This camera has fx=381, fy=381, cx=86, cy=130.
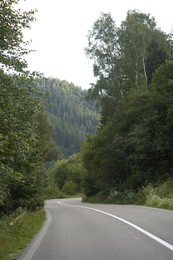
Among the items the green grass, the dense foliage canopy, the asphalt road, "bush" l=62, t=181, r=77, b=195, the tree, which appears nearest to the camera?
the asphalt road

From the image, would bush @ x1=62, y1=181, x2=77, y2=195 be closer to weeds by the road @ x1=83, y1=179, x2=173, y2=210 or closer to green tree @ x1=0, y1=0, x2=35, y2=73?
weeds by the road @ x1=83, y1=179, x2=173, y2=210

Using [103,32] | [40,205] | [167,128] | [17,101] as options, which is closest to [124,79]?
[103,32]

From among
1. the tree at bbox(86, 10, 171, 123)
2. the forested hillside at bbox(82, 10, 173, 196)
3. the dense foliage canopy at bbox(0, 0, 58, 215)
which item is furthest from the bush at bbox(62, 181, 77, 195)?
the dense foliage canopy at bbox(0, 0, 58, 215)

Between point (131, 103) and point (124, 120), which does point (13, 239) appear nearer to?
point (131, 103)

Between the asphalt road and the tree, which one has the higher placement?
the tree

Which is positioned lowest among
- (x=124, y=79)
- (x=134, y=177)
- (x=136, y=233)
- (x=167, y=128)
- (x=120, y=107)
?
(x=136, y=233)

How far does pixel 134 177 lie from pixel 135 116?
21.9ft

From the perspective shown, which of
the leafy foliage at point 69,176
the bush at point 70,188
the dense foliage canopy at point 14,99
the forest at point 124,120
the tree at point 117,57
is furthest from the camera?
the leafy foliage at point 69,176

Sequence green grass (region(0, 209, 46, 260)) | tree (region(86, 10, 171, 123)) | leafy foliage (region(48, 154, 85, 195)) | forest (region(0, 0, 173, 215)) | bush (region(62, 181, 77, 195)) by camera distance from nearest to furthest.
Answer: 1. green grass (region(0, 209, 46, 260))
2. forest (region(0, 0, 173, 215))
3. tree (region(86, 10, 171, 123))
4. bush (region(62, 181, 77, 195))
5. leafy foliage (region(48, 154, 85, 195))

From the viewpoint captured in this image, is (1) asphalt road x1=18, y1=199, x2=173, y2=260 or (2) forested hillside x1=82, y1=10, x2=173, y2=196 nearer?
(1) asphalt road x1=18, y1=199, x2=173, y2=260

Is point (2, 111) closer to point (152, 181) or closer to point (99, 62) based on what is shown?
point (152, 181)

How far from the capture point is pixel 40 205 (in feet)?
91.7

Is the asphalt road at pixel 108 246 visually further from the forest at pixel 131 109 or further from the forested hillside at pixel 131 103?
the forested hillside at pixel 131 103

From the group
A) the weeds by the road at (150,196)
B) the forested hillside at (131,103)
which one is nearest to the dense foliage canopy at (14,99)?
the weeds by the road at (150,196)
